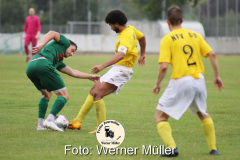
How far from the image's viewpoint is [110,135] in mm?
7031

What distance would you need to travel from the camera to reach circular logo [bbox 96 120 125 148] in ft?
23.0

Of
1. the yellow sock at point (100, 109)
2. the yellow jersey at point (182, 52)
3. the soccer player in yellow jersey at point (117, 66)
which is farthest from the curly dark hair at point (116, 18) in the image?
the yellow jersey at point (182, 52)

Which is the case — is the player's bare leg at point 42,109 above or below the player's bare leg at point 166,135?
below

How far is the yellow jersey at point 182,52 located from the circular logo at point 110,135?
3.95 feet

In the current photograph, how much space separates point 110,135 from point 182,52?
158 cm

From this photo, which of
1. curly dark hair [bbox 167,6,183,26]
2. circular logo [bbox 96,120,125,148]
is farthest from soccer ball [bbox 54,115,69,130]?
curly dark hair [bbox 167,6,183,26]

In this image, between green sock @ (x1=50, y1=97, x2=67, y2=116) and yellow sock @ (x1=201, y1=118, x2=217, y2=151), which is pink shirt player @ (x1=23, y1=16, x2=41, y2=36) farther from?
yellow sock @ (x1=201, y1=118, x2=217, y2=151)

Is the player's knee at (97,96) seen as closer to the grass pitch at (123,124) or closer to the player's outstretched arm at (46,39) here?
the grass pitch at (123,124)

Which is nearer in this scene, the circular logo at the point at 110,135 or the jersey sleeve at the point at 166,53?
the jersey sleeve at the point at 166,53

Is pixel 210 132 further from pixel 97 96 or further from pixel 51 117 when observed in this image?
pixel 51 117

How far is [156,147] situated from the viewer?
7152 millimetres

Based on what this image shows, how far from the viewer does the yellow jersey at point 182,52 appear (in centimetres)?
648

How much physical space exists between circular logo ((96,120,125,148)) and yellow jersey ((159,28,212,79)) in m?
1.20

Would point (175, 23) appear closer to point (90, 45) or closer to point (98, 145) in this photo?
point (98, 145)
